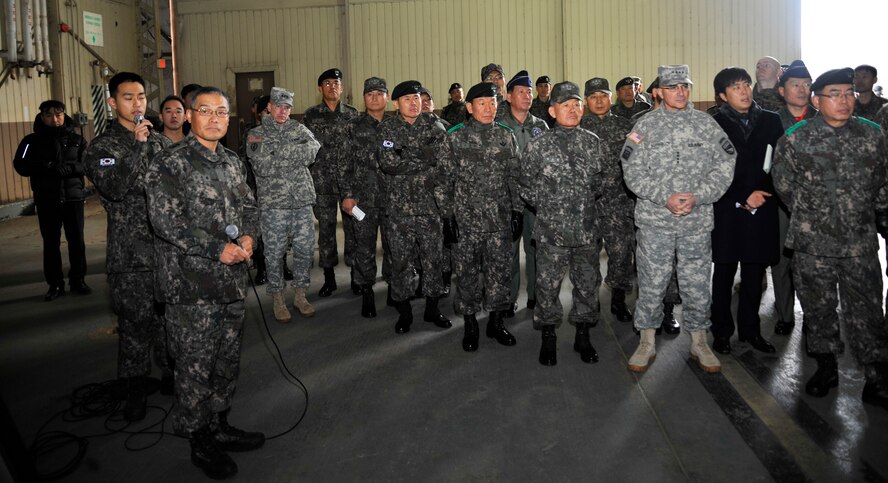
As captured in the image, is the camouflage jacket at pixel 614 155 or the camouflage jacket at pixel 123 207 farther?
the camouflage jacket at pixel 614 155

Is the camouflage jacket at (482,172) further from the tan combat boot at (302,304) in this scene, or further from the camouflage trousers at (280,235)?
the tan combat boot at (302,304)

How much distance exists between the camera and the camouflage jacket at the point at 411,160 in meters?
4.75

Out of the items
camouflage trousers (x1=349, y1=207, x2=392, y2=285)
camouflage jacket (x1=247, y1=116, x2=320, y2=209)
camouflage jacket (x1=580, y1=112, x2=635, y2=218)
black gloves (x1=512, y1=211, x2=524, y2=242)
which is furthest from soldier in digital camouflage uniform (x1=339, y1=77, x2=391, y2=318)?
camouflage jacket (x1=580, y1=112, x2=635, y2=218)

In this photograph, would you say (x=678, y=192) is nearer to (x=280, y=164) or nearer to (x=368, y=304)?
(x=368, y=304)

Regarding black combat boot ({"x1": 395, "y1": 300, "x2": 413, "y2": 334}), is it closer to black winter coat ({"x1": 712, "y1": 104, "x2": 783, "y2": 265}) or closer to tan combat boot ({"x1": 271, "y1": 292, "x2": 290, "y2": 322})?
tan combat boot ({"x1": 271, "y1": 292, "x2": 290, "y2": 322})

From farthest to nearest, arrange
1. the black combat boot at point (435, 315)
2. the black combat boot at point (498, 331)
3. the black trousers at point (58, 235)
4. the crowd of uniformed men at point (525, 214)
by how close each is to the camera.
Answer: the black trousers at point (58, 235), the black combat boot at point (435, 315), the black combat boot at point (498, 331), the crowd of uniformed men at point (525, 214)

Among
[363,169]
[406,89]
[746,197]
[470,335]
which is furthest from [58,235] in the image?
[746,197]

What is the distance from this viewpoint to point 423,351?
4355 mm

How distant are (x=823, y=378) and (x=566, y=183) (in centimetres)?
178

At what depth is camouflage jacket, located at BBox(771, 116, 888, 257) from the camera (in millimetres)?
3354

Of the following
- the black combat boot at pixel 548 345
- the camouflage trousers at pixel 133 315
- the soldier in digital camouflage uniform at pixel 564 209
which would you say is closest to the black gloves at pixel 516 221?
the soldier in digital camouflage uniform at pixel 564 209

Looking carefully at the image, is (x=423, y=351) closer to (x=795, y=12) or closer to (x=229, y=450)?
(x=229, y=450)

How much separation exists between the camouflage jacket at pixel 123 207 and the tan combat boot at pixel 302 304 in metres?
1.88

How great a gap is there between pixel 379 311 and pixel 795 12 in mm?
12344
